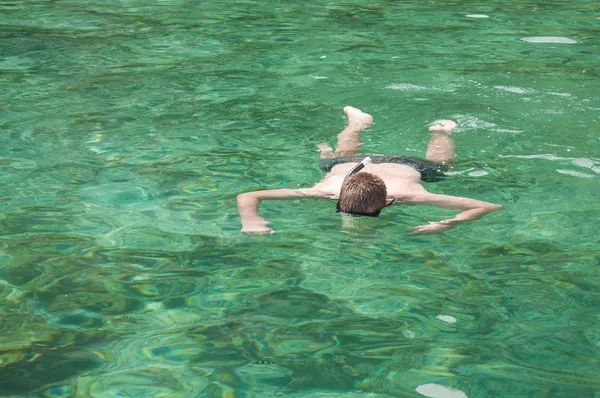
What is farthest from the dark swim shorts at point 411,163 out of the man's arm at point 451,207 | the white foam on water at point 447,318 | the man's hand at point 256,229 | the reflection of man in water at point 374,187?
the white foam on water at point 447,318

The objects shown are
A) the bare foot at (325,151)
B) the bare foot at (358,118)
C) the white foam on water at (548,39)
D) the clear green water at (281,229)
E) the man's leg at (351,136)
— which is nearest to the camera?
the clear green water at (281,229)

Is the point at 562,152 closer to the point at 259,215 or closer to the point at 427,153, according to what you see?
the point at 427,153

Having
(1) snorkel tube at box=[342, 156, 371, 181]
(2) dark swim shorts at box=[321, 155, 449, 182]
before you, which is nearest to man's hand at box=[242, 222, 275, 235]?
(1) snorkel tube at box=[342, 156, 371, 181]

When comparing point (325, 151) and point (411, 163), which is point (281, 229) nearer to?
point (411, 163)

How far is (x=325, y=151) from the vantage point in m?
6.89

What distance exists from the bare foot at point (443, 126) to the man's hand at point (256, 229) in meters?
2.39

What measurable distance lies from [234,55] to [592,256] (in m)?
5.99

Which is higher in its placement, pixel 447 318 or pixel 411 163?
pixel 411 163

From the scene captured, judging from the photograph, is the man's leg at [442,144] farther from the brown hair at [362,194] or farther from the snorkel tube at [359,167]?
the brown hair at [362,194]

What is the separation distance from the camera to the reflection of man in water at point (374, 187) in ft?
17.9

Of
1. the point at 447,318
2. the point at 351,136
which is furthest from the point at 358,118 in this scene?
the point at 447,318

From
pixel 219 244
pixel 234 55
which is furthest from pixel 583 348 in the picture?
pixel 234 55

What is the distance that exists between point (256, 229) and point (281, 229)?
20 cm

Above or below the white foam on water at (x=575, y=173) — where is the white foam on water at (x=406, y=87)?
above
